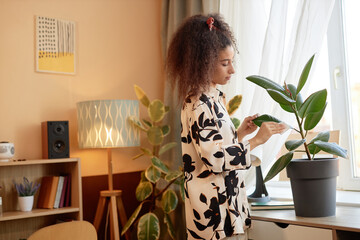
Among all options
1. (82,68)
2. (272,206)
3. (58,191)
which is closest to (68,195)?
(58,191)

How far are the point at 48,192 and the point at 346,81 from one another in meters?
1.91

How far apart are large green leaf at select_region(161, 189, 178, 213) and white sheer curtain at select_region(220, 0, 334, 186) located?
0.53 metres

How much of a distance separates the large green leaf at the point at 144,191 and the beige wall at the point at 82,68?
→ 38 cm

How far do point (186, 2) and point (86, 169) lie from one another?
4.63 ft

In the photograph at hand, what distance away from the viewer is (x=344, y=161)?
2.27m

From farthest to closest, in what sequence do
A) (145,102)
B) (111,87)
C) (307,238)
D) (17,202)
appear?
1. (111,87)
2. (145,102)
3. (17,202)
4. (307,238)

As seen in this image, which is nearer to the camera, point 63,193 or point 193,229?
point 193,229

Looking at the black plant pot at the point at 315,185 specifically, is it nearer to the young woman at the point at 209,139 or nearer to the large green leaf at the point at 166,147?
the young woman at the point at 209,139

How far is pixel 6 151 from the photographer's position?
88.8 inches

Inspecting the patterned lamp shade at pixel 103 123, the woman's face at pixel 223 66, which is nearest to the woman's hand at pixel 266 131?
the woman's face at pixel 223 66

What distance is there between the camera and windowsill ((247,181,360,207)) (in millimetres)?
1982

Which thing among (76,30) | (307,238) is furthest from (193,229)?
(76,30)

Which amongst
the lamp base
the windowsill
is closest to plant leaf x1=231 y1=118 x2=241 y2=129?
the lamp base

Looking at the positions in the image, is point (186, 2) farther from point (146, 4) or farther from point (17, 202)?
point (17, 202)
